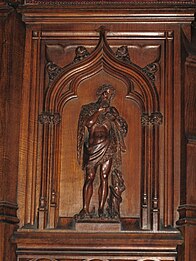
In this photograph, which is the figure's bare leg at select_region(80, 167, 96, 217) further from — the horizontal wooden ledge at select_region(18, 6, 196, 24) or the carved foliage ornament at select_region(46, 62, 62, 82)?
the horizontal wooden ledge at select_region(18, 6, 196, 24)

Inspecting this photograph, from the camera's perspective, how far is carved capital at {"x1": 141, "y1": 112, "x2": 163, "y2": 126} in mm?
5848

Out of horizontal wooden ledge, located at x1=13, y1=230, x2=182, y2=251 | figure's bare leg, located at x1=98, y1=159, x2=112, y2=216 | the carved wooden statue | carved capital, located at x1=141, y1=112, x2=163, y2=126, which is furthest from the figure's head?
horizontal wooden ledge, located at x1=13, y1=230, x2=182, y2=251

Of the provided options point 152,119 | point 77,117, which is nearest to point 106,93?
point 77,117

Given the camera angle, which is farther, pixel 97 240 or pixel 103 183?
pixel 103 183

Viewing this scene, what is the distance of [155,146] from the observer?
5.82 m

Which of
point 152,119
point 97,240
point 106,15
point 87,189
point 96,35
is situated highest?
point 106,15

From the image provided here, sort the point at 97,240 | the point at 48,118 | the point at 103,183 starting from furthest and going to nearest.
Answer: the point at 48,118
the point at 103,183
the point at 97,240

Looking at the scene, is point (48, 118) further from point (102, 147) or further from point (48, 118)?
point (102, 147)

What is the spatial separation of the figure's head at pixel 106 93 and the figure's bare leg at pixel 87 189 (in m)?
0.54

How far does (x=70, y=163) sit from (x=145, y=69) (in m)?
0.92

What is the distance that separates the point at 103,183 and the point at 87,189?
0.13 m

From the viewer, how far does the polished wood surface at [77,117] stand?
5.61 m

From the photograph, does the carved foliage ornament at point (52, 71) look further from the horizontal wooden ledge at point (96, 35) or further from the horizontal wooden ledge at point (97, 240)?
the horizontal wooden ledge at point (97, 240)

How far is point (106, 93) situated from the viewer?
5957 mm
